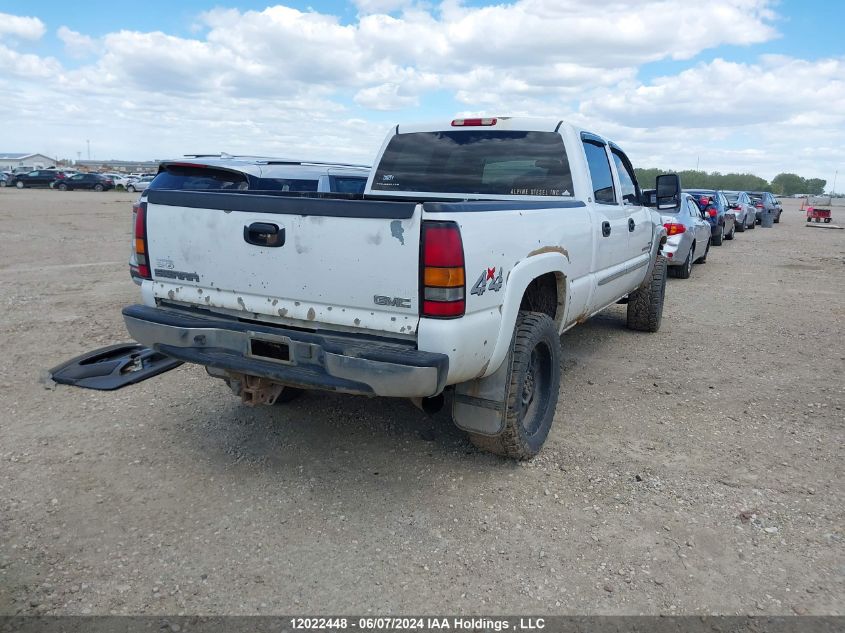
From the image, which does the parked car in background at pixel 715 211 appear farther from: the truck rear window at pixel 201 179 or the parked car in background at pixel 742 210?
the truck rear window at pixel 201 179

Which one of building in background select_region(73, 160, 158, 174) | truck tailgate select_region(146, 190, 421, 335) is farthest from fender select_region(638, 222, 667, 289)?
building in background select_region(73, 160, 158, 174)

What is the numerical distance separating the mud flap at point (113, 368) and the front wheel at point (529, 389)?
1.92 metres

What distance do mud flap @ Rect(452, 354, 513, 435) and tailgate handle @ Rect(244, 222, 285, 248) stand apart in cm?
120

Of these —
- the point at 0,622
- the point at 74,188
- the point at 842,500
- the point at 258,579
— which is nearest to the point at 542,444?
the point at 842,500

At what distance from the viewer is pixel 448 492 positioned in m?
3.59

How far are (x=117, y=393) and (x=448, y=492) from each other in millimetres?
2802

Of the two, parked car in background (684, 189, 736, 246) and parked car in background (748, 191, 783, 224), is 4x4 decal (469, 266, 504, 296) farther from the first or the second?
parked car in background (748, 191, 783, 224)

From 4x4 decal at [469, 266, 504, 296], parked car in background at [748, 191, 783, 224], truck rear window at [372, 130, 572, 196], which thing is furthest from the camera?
parked car in background at [748, 191, 783, 224]

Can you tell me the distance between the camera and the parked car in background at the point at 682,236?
1141 centimetres

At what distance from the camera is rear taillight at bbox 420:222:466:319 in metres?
2.93

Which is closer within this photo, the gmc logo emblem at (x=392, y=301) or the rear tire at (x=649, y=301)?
the gmc logo emblem at (x=392, y=301)

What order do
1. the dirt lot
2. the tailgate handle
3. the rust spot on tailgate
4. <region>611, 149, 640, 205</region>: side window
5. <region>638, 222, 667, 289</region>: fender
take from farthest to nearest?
<region>638, 222, 667, 289</region>: fender, <region>611, 149, 640, 205</region>: side window, the rust spot on tailgate, the tailgate handle, the dirt lot

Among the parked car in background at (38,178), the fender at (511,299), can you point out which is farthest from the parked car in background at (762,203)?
the parked car in background at (38,178)

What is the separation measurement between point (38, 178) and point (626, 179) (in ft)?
173
